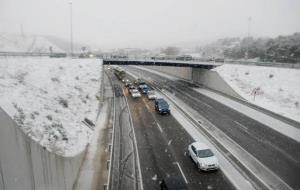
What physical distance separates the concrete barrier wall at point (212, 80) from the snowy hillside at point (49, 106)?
2539 centimetres

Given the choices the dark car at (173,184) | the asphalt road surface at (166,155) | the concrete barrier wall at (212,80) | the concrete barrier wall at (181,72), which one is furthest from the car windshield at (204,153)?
the concrete barrier wall at (181,72)

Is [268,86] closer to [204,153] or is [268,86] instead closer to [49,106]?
[204,153]

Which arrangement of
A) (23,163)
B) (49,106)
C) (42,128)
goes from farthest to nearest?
(49,106), (42,128), (23,163)

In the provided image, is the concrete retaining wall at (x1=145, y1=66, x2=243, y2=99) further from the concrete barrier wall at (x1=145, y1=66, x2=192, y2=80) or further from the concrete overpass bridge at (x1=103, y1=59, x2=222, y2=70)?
the concrete overpass bridge at (x1=103, y1=59, x2=222, y2=70)

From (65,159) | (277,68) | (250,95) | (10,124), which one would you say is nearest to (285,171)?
(65,159)

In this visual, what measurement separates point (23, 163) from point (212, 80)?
173 feet

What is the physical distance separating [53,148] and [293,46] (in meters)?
72.4

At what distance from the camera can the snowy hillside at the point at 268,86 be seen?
135 ft

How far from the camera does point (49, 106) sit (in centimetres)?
2675

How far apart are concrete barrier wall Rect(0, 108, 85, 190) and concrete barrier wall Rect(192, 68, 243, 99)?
131 ft

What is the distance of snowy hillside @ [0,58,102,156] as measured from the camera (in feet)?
65.5

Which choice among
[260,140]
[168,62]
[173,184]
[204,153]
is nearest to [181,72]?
[168,62]

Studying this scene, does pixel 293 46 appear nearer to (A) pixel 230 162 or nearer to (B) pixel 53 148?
(A) pixel 230 162

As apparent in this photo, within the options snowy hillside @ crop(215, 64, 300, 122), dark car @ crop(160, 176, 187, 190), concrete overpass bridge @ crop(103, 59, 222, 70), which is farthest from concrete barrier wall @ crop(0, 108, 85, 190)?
concrete overpass bridge @ crop(103, 59, 222, 70)
